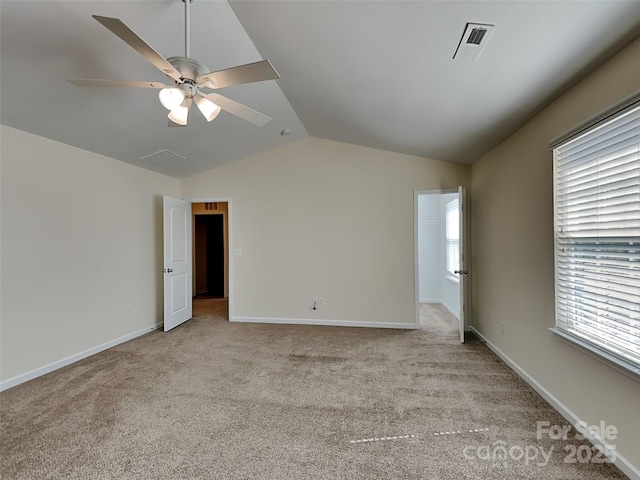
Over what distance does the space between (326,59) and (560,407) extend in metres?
3.17

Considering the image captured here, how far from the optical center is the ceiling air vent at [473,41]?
1635mm

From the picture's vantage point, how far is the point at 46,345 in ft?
9.61

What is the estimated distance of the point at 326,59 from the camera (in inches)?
90.0

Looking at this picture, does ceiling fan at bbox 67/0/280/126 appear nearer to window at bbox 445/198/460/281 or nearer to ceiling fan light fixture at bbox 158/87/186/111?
ceiling fan light fixture at bbox 158/87/186/111

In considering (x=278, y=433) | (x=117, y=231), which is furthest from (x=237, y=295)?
(x=278, y=433)

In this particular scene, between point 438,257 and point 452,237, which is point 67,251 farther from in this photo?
point 438,257

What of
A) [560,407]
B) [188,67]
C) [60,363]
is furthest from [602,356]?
[60,363]

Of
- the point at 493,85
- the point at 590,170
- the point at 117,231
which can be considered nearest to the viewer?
the point at 590,170

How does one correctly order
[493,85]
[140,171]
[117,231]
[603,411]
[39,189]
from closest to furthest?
[603,411], [493,85], [39,189], [117,231], [140,171]

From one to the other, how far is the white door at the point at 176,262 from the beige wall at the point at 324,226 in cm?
52

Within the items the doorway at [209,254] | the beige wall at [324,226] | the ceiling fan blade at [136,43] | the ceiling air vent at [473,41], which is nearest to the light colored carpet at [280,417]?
the beige wall at [324,226]

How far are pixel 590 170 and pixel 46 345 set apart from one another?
490cm

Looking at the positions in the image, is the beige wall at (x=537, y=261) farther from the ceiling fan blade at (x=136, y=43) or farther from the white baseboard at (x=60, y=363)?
the white baseboard at (x=60, y=363)

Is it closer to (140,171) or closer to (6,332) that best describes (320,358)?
(6,332)
